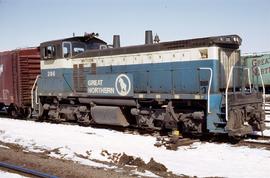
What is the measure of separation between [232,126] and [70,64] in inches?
282

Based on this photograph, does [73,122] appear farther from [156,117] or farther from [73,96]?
[156,117]

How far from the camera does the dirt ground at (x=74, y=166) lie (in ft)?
23.5

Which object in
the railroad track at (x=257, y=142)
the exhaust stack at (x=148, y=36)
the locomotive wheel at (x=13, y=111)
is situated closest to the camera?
the railroad track at (x=257, y=142)

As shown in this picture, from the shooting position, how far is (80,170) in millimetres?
7418

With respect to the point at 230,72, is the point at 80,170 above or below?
below

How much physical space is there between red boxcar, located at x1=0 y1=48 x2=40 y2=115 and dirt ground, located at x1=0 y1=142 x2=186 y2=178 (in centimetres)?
829

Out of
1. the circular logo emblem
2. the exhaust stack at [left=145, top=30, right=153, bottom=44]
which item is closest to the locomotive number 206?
the circular logo emblem

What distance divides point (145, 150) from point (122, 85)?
11.3 feet

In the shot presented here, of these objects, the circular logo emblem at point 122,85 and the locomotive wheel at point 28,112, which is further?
the locomotive wheel at point 28,112

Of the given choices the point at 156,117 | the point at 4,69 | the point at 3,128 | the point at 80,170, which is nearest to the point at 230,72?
the point at 156,117

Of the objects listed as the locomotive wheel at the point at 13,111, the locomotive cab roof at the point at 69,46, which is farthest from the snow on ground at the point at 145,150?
the locomotive wheel at the point at 13,111

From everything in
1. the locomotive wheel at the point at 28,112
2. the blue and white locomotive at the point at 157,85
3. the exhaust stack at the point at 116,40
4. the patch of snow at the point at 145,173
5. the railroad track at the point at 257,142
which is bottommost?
the patch of snow at the point at 145,173

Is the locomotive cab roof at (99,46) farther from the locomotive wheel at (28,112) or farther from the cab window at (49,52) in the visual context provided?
the locomotive wheel at (28,112)

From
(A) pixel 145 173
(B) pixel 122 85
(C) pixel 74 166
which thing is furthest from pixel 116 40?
(A) pixel 145 173
